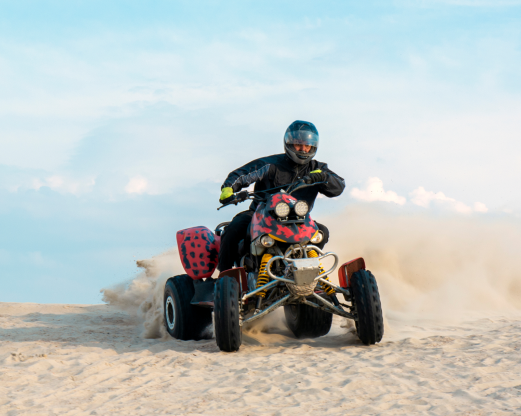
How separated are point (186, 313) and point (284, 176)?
2106mm

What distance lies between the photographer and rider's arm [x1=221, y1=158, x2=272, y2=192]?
253 inches

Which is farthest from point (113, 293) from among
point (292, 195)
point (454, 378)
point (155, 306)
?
point (454, 378)

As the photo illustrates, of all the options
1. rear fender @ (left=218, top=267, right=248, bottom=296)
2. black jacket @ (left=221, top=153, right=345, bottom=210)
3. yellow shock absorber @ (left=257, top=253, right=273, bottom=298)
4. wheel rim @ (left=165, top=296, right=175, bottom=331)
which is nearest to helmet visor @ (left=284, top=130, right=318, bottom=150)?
black jacket @ (left=221, top=153, right=345, bottom=210)

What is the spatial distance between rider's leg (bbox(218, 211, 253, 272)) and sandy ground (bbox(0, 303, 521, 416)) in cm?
96

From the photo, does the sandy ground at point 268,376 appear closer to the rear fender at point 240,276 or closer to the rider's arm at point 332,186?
the rear fender at point 240,276

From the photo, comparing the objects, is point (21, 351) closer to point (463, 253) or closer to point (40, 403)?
point (40, 403)

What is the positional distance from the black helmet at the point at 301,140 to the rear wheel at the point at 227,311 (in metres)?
1.56

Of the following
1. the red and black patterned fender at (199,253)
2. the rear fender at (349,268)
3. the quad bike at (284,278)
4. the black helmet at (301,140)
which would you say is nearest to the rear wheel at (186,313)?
the red and black patterned fender at (199,253)

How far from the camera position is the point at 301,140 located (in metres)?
6.38

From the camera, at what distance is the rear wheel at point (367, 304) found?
5.83 metres

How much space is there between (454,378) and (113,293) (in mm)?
8199

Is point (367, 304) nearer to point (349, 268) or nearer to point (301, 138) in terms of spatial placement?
point (349, 268)

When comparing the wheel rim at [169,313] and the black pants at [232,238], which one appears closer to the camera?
the black pants at [232,238]

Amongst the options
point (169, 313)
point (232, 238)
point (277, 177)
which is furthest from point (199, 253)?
point (277, 177)
